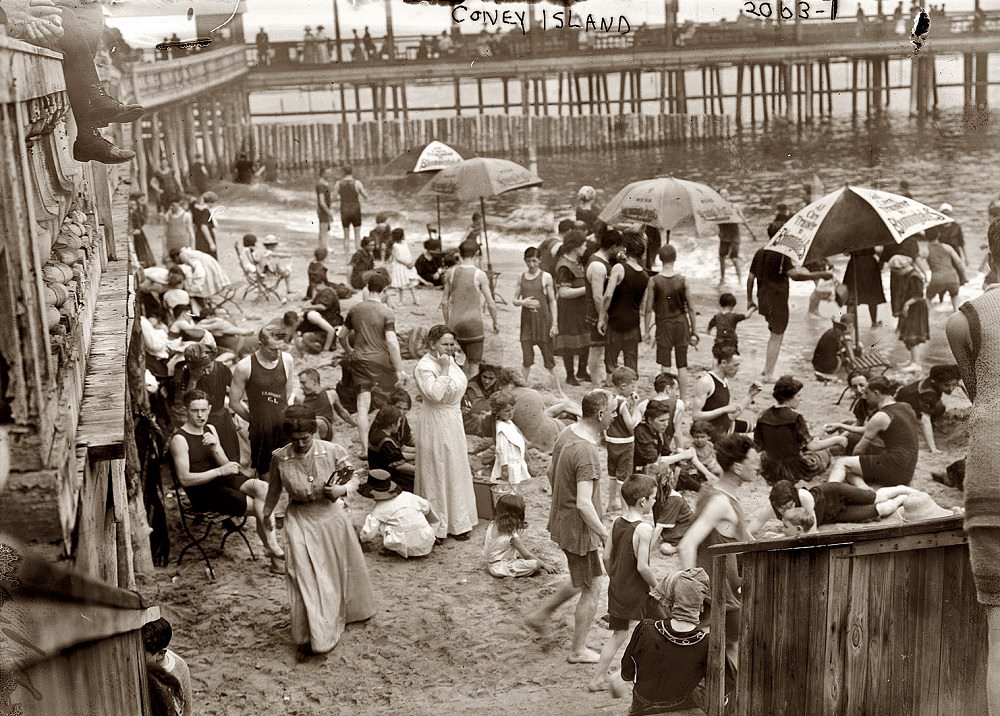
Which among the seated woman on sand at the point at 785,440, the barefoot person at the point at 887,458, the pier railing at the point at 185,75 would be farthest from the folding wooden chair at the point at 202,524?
the pier railing at the point at 185,75

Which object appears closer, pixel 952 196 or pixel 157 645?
pixel 157 645

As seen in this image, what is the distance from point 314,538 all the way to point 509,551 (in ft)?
5.16

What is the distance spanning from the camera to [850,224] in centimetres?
1081

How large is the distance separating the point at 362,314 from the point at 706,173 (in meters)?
35.5

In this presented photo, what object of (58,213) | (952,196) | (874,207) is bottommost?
(952,196)

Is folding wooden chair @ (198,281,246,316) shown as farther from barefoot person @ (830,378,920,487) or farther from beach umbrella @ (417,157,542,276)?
barefoot person @ (830,378,920,487)

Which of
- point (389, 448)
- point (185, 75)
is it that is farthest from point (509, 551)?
point (185, 75)

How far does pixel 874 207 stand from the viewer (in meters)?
10.7

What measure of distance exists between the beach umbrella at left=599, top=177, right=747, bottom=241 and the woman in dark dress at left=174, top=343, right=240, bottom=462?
4846 mm

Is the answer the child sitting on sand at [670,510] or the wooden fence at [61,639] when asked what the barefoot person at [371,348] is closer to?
the child sitting on sand at [670,510]

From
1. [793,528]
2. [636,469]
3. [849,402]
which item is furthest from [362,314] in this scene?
[849,402]

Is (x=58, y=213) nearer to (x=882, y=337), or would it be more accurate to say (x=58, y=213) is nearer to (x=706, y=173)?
(x=882, y=337)

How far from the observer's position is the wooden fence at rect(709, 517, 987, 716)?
169 inches

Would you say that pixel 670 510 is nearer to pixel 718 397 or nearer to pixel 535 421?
pixel 718 397
